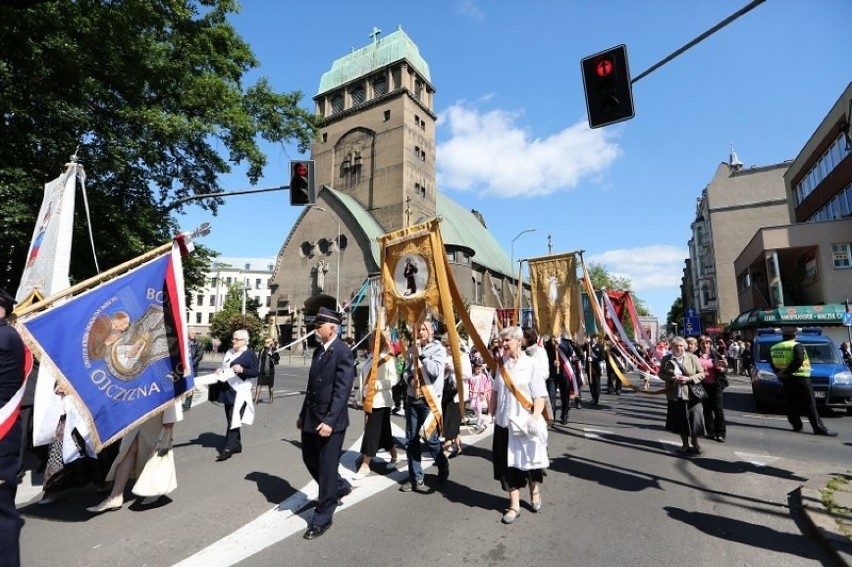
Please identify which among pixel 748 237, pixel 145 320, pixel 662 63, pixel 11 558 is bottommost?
pixel 11 558

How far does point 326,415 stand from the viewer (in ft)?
14.6

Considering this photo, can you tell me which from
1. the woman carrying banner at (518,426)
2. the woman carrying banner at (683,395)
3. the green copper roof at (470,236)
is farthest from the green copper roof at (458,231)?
the woman carrying banner at (518,426)

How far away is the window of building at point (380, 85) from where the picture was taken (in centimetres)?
5176

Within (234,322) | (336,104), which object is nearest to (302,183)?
(234,322)

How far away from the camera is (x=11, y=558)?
10.1 ft

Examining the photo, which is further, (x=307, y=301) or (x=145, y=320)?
(x=307, y=301)

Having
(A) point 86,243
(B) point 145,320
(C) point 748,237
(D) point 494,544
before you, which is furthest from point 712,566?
(C) point 748,237

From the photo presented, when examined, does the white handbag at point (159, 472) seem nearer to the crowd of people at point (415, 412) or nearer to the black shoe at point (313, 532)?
the crowd of people at point (415, 412)

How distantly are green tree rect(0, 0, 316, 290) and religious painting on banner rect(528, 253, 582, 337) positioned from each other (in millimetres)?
10090

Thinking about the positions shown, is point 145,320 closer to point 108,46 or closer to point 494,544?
point 494,544

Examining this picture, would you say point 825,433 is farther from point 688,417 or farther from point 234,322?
point 234,322

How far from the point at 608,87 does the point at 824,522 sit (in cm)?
560

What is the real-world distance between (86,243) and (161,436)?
34.0 ft

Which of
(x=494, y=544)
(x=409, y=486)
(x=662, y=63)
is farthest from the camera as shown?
(x=662, y=63)
